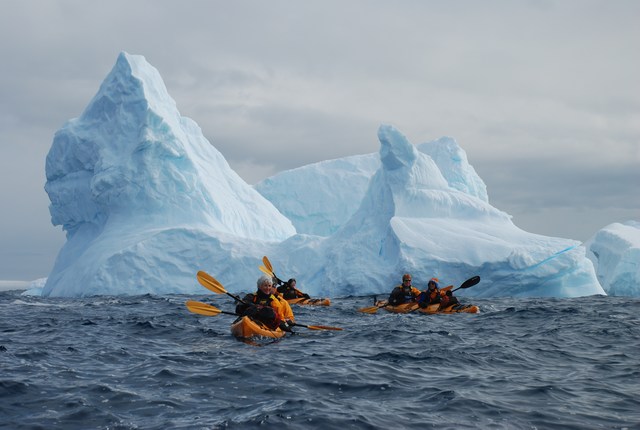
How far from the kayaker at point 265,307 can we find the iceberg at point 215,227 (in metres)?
13.2

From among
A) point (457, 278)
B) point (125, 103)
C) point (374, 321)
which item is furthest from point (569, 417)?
point (125, 103)

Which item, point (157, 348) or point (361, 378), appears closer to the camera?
point (361, 378)

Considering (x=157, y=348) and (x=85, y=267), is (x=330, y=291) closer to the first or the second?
(x=85, y=267)

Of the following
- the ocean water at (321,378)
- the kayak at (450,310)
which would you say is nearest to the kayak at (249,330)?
the ocean water at (321,378)

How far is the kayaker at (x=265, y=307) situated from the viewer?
1015 centimetres

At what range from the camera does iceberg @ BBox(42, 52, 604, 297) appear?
78.5 feet

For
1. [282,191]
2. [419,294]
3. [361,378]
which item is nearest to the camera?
[361,378]

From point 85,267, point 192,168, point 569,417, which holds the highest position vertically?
point 192,168

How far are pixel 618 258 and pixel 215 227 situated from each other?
64.0 feet

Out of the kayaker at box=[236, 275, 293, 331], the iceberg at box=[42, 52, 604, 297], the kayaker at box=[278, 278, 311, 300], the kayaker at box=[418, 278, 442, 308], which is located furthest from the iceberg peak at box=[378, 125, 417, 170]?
the kayaker at box=[236, 275, 293, 331]

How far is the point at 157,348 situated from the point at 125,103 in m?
22.0

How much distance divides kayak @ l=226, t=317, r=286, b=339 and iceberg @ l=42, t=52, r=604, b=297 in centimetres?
1357

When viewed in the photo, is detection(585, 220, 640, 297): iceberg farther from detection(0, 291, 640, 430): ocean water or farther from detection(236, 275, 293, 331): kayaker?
detection(236, 275, 293, 331): kayaker

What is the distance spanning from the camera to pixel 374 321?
1346 centimetres
